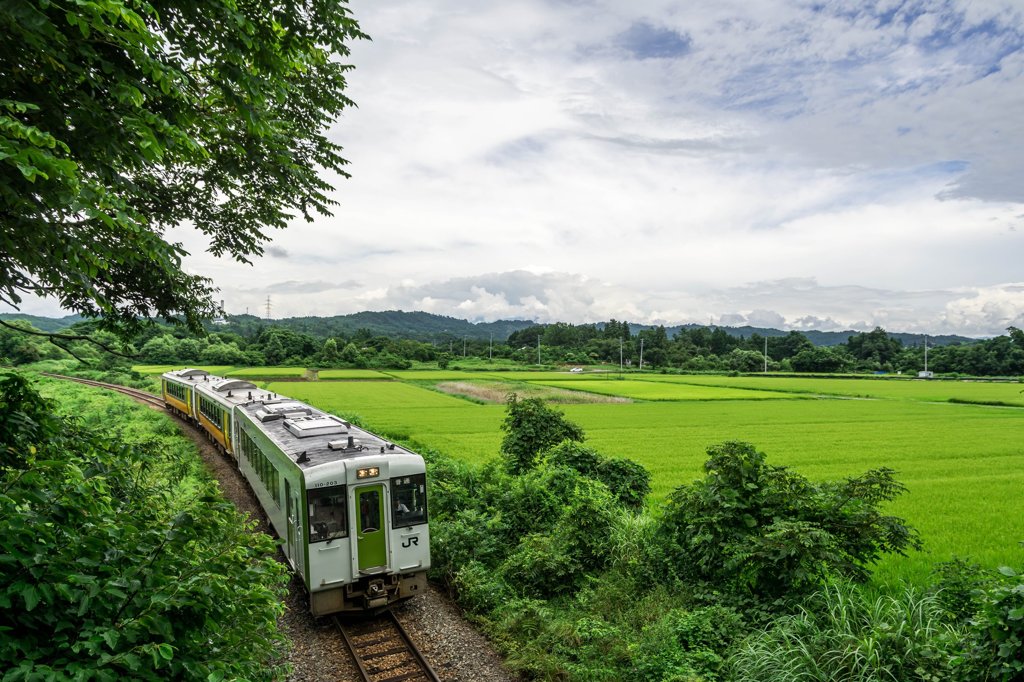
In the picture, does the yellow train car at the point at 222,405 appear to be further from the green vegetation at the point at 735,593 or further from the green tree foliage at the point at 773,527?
the green tree foliage at the point at 773,527

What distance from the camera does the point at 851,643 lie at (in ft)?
21.8

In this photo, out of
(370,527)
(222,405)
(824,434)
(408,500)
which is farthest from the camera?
(824,434)

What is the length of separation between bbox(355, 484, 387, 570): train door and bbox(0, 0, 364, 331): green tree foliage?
444 centimetres

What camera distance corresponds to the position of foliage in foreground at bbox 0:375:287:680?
341cm

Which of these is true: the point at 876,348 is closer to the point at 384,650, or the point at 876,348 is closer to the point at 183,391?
the point at 183,391

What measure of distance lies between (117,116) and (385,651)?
312 inches

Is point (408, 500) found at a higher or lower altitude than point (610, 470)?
higher

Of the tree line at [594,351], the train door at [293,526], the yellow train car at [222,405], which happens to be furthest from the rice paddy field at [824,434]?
the tree line at [594,351]

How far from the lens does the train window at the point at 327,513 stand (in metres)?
9.18

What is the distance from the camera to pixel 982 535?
1304 cm

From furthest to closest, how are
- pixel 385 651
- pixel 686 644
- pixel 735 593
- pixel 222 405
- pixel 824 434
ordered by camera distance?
pixel 824 434, pixel 222 405, pixel 385 651, pixel 735 593, pixel 686 644

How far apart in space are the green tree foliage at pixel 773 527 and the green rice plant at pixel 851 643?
0.44 metres

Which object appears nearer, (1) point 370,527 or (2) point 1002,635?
(2) point 1002,635

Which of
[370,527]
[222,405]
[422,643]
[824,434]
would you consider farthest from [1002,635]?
[824,434]
